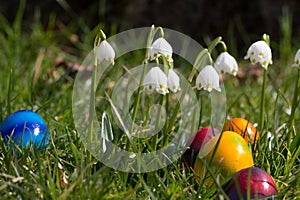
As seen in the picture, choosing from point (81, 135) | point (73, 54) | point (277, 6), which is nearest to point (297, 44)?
point (277, 6)

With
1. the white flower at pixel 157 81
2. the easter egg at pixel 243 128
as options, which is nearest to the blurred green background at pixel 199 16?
the easter egg at pixel 243 128

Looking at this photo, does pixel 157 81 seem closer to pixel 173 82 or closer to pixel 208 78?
pixel 173 82

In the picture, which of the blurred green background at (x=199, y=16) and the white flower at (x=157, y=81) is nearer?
the white flower at (x=157, y=81)

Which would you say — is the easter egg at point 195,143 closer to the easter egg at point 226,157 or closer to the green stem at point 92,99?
the easter egg at point 226,157

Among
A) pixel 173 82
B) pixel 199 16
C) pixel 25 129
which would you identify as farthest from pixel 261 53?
pixel 199 16

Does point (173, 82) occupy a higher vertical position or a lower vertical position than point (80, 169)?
higher

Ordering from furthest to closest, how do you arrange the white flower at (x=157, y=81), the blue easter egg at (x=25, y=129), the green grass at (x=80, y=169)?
the blue easter egg at (x=25, y=129) → the white flower at (x=157, y=81) → the green grass at (x=80, y=169)

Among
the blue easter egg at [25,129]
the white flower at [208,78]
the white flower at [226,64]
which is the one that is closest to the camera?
the white flower at [208,78]
